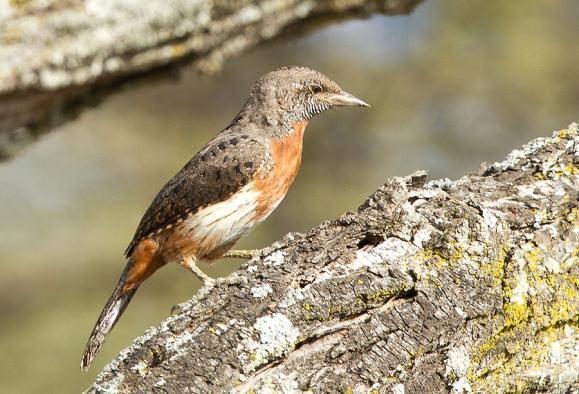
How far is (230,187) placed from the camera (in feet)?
17.6

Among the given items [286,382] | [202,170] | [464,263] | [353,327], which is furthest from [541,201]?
[202,170]

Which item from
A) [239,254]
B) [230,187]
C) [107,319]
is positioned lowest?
[107,319]

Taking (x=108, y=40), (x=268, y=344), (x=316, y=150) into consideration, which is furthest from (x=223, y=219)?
(x=316, y=150)

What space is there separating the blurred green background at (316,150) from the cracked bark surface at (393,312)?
5449 mm

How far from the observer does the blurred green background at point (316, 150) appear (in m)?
8.97

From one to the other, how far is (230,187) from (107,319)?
4.23ft

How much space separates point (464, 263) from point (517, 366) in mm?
440

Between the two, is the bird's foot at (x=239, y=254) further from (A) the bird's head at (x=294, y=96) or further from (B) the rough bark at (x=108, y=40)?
(B) the rough bark at (x=108, y=40)

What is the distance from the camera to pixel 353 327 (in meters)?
3.11

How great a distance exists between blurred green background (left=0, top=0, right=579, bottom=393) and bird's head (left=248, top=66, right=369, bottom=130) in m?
3.25

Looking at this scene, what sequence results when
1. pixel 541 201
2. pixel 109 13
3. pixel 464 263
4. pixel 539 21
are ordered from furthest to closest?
pixel 539 21 < pixel 109 13 < pixel 541 201 < pixel 464 263

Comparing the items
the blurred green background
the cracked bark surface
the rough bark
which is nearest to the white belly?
the rough bark

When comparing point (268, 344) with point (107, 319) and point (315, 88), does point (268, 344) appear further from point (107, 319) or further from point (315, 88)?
point (315, 88)

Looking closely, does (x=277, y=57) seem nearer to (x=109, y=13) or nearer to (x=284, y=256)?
(x=109, y=13)
